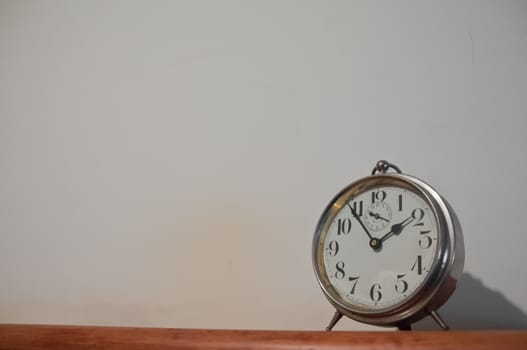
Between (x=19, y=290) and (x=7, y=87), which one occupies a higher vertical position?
(x=7, y=87)

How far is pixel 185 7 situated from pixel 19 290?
2.58ft

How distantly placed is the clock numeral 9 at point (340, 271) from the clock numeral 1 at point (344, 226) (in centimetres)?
5

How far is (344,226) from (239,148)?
1.23ft

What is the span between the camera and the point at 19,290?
977 millimetres

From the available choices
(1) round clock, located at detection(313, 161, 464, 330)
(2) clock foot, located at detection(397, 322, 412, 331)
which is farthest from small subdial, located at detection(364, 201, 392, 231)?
(2) clock foot, located at detection(397, 322, 412, 331)

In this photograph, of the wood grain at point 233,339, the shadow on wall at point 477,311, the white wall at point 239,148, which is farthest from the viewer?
the white wall at point 239,148

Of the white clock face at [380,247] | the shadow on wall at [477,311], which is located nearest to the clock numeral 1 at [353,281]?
the white clock face at [380,247]

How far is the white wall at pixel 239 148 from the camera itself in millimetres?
785

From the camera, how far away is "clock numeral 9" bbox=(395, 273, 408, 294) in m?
0.55

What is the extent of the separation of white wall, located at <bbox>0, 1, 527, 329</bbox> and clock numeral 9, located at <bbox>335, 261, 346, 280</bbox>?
0.18m

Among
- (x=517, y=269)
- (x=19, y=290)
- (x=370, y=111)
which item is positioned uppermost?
(x=370, y=111)

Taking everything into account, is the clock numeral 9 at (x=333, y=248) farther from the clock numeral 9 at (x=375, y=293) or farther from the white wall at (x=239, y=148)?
the white wall at (x=239, y=148)

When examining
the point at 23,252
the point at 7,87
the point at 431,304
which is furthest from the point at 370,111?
the point at 7,87

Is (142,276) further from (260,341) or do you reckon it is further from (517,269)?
(517,269)
